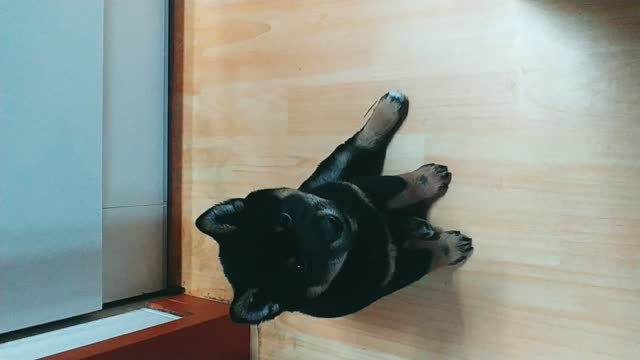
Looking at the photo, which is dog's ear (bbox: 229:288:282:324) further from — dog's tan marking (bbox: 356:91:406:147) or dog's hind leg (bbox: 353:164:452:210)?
dog's tan marking (bbox: 356:91:406:147)

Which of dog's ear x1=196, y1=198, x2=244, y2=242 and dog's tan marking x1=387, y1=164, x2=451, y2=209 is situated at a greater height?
dog's tan marking x1=387, y1=164, x2=451, y2=209

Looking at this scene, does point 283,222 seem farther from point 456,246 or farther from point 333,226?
point 456,246

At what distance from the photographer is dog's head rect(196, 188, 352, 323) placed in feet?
2.59

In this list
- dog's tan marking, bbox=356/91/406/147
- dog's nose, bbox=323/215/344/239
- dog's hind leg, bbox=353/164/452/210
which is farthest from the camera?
dog's tan marking, bbox=356/91/406/147

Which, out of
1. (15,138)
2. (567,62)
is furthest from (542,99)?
(15,138)

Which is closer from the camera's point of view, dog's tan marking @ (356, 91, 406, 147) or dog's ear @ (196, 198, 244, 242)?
dog's ear @ (196, 198, 244, 242)

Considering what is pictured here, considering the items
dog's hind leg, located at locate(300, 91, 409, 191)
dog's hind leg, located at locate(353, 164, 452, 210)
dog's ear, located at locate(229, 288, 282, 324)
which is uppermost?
dog's hind leg, located at locate(300, 91, 409, 191)

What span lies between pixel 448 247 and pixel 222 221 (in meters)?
0.35

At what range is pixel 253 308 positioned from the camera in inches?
32.6

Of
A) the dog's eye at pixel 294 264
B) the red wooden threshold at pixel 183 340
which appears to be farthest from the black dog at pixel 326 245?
the red wooden threshold at pixel 183 340

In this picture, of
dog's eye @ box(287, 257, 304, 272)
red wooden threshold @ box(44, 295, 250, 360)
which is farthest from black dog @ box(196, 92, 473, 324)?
red wooden threshold @ box(44, 295, 250, 360)

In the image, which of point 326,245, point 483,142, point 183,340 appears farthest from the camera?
point 183,340

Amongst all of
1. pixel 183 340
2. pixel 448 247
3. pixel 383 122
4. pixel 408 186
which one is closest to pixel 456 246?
pixel 448 247

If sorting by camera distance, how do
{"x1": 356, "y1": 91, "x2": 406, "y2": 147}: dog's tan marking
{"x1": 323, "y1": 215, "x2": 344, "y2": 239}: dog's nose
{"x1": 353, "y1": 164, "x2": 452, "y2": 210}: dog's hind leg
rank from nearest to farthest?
1. {"x1": 323, "y1": 215, "x2": 344, "y2": 239}: dog's nose
2. {"x1": 353, "y1": 164, "x2": 452, "y2": 210}: dog's hind leg
3. {"x1": 356, "y1": 91, "x2": 406, "y2": 147}: dog's tan marking
